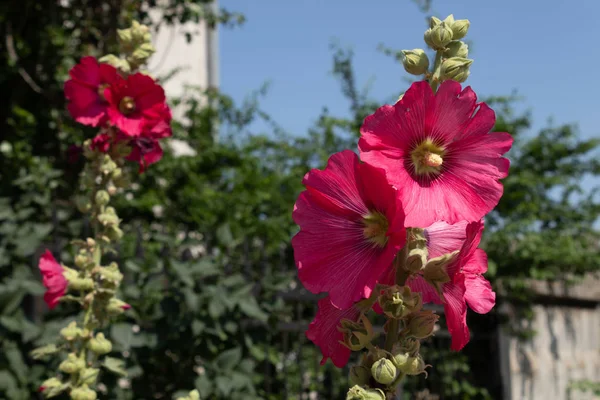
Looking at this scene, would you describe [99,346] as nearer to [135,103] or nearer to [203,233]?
[135,103]

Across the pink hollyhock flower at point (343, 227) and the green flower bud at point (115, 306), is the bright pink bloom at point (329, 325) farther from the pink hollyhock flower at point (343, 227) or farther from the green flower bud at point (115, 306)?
the green flower bud at point (115, 306)

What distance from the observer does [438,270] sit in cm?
85

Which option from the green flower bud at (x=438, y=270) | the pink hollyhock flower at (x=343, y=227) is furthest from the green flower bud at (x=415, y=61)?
the green flower bud at (x=438, y=270)

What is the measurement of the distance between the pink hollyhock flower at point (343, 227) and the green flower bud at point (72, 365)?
81 cm

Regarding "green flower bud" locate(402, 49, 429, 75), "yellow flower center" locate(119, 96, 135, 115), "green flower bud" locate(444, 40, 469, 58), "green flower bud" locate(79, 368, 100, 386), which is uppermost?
"yellow flower center" locate(119, 96, 135, 115)

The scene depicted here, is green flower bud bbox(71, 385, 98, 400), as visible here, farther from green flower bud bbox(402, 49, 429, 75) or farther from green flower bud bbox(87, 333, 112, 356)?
green flower bud bbox(402, 49, 429, 75)

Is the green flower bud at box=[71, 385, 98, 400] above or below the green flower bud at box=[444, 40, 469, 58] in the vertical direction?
below

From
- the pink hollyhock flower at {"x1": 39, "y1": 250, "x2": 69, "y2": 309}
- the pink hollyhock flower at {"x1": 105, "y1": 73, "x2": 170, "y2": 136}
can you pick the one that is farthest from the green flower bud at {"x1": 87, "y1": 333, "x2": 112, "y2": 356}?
the pink hollyhock flower at {"x1": 105, "y1": 73, "x2": 170, "y2": 136}

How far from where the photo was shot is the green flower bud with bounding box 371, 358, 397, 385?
0.80 m

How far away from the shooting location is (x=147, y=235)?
16.1ft

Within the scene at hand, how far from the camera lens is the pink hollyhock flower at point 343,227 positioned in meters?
0.86

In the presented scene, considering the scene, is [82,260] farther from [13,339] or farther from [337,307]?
[13,339]

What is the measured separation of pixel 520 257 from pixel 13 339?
2916mm

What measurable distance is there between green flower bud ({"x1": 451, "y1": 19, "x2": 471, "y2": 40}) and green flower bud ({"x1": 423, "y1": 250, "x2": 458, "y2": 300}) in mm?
303
